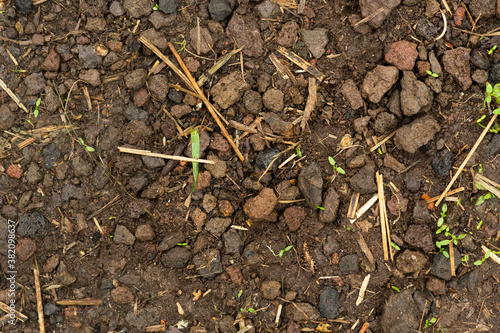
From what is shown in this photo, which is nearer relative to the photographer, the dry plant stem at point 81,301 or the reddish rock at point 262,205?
the reddish rock at point 262,205

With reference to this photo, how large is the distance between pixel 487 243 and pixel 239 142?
196cm

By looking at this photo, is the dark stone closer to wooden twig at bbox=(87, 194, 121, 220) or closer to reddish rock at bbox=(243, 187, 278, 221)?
reddish rock at bbox=(243, 187, 278, 221)

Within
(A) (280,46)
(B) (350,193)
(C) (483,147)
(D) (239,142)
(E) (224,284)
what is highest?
(A) (280,46)

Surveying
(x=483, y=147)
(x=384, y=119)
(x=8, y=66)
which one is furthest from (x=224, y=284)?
(x=8, y=66)

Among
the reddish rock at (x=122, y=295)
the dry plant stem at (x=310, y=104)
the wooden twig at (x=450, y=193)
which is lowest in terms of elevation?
the reddish rock at (x=122, y=295)

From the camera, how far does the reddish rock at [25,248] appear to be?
2.78 meters

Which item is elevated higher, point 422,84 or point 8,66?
point 8,66

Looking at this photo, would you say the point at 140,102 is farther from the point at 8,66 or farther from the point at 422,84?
the point at 422,84

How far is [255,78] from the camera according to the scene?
2736 millimetres

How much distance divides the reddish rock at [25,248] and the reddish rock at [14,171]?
1.61 ft

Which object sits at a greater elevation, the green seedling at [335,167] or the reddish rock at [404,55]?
the reddish rock at [404,55]

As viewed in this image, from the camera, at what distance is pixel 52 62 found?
2.75 meters

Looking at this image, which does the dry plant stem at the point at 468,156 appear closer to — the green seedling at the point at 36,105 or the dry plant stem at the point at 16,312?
the green seedling at the point at 36,105

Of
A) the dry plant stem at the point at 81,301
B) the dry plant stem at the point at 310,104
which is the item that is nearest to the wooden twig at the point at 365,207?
the dry plant stem at the point at 310,104
